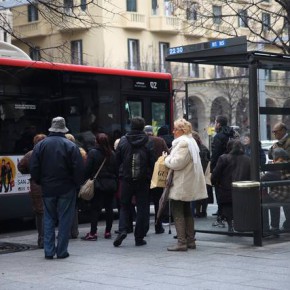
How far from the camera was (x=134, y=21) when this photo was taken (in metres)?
45.9

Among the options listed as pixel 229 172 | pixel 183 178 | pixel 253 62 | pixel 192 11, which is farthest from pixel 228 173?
pixel 192 11

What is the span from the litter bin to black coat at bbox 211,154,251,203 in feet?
2.39

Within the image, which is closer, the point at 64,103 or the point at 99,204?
the point at 99,204

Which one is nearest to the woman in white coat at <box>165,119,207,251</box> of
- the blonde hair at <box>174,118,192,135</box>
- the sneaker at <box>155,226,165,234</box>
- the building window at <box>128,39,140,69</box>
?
the blonde hair at <box>174,118,192,135</box>

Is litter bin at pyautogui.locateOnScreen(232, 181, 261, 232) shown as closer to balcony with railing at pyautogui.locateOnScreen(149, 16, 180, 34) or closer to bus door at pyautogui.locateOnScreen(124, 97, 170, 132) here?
bus door at pyautogui.locateOnScreen(124, 97, 170, 132)

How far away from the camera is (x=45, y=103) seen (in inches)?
531

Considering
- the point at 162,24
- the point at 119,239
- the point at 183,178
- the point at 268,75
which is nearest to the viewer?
the point at 183,178

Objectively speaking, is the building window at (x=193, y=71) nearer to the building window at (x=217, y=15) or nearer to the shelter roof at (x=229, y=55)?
the building window at (x=217, y=15)

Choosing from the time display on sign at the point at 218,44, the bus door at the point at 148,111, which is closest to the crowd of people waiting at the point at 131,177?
the time display on sign at the point at 218,44

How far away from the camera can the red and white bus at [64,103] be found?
12.7 metres

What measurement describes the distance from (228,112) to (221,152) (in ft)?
35.2

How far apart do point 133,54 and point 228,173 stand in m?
36.3

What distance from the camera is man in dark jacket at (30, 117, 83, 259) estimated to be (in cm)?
952

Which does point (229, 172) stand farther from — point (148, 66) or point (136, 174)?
point (148, 66)
